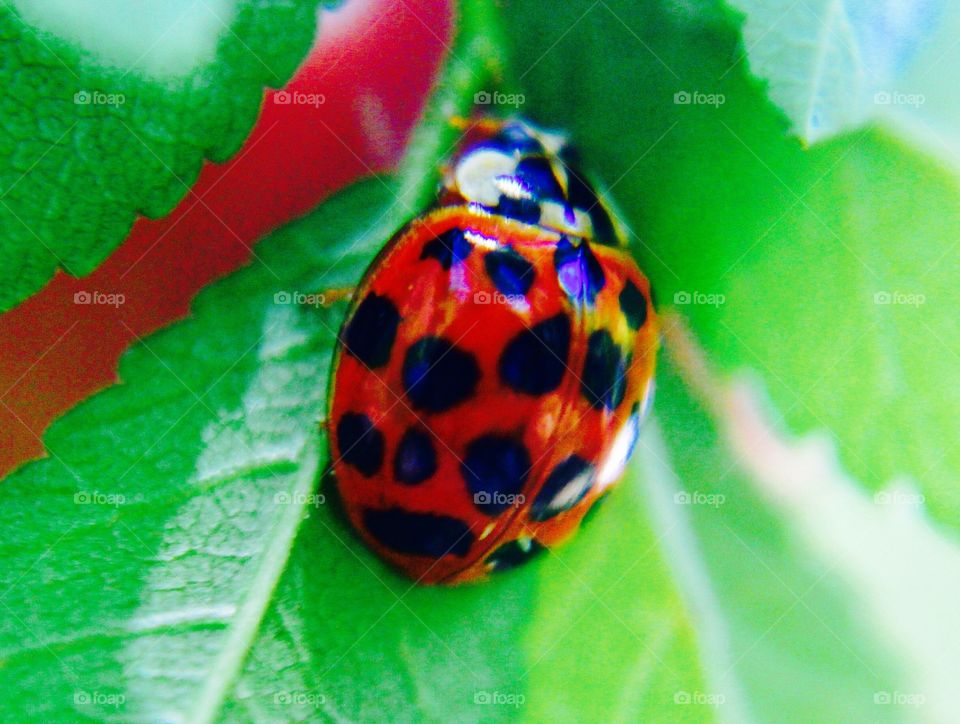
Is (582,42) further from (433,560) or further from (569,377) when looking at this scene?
(433,560)

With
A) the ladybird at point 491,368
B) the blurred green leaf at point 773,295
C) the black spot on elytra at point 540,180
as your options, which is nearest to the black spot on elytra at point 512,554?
the ladybird at point 491,368
